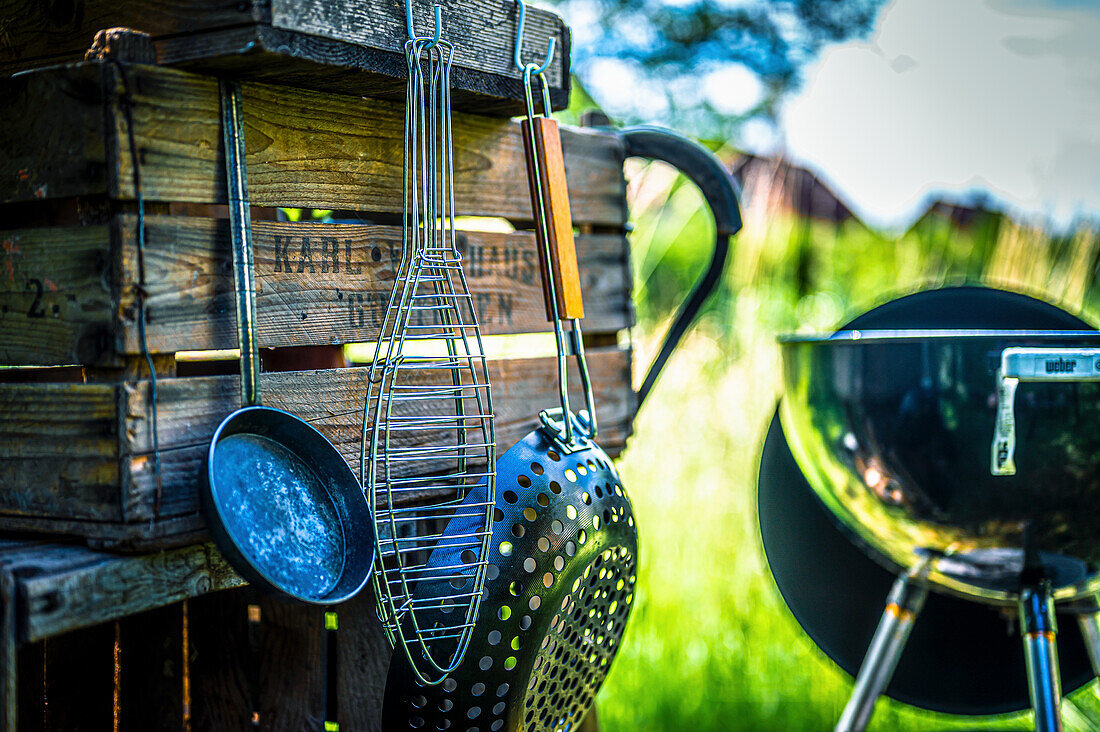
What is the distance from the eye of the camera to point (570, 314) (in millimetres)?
1205

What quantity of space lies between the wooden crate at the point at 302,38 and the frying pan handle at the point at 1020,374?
2.36ft

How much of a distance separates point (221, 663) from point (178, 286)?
0.63m

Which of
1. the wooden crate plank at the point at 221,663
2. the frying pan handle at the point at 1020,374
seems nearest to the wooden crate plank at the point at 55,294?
the wooden crate plank at the point at 221,663

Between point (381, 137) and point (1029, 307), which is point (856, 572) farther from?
point (381, 137)

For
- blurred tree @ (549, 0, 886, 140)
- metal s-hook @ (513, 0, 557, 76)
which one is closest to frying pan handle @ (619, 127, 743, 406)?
metal s-hook @ (513, 0, 557, 76)

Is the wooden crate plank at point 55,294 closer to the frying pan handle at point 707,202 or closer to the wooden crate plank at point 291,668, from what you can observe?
the wooden crate plank at point 291,668

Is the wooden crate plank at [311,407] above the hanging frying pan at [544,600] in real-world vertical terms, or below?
above

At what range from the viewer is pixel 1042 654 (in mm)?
1352

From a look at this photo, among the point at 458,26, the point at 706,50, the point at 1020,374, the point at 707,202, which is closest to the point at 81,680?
the point at 458,26

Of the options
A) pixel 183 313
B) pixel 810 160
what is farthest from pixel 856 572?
pixel 810 160

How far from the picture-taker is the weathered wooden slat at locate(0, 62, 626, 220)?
0.93m

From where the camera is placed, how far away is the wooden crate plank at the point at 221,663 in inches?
52.7

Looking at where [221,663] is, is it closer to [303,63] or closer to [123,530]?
[123,530]

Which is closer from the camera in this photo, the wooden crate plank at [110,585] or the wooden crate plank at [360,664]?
the wooden crate plank at [110,585]
